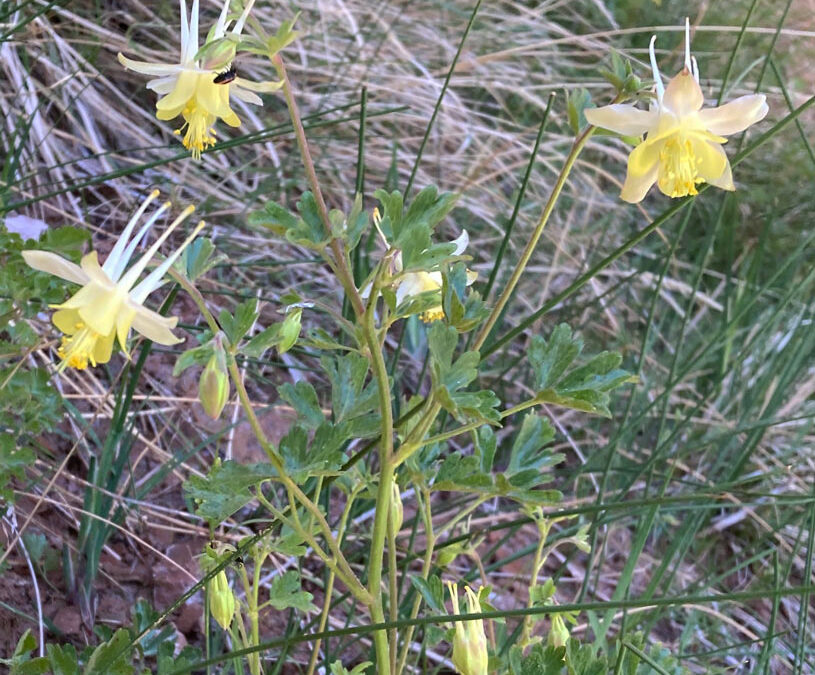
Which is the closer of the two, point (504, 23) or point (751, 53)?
point (504, 23)

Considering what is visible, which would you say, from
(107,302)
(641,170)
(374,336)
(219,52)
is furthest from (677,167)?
(107,302)

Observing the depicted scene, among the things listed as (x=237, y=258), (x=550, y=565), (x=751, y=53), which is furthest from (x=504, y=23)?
(x=550, y=565)

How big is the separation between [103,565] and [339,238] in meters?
1.02

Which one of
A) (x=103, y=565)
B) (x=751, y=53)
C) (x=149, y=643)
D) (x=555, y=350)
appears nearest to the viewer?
(x=555, y=350)

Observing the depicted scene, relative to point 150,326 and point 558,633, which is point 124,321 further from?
point 558,633

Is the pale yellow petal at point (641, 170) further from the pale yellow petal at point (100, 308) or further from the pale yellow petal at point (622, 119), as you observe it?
the pale yellow petal at point (100, 308)

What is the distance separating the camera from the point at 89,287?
2.70 feet

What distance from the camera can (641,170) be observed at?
99 cm

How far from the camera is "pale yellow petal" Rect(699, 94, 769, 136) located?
3.03 feet

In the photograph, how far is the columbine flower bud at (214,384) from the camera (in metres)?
0.79

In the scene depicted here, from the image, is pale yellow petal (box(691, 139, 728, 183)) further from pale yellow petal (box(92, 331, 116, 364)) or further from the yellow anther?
pale yellow petal (box(92, 331, 116, 364))

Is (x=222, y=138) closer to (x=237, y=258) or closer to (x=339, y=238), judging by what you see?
(x=237, y=258)

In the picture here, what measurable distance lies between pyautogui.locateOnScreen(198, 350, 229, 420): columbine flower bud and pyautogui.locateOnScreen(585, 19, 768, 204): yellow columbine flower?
0.42 m

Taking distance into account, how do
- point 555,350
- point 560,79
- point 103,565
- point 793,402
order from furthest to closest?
point 560,79 < point 793,402 < point 103,565 < point 555,350
